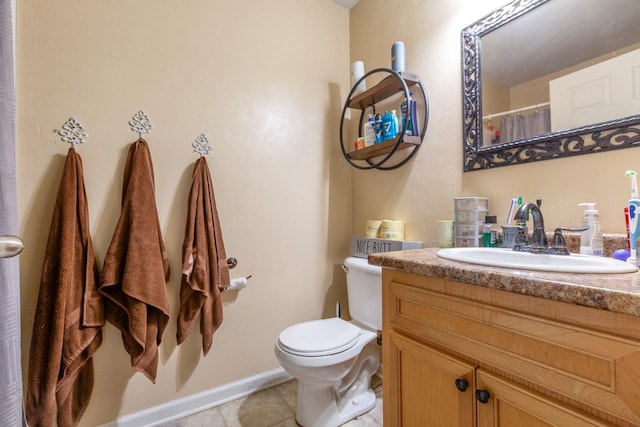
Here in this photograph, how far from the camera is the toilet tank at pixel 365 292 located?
4.74ft

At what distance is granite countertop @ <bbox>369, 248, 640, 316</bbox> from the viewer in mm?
479

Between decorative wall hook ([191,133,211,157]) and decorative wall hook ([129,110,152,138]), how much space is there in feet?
→ 0.69

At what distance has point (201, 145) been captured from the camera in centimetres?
148

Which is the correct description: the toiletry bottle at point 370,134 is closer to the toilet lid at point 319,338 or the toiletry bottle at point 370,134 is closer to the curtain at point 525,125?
the curtain at point 525,125

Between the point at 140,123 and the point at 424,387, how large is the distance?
5.14 ft

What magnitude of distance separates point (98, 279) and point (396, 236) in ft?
4.64

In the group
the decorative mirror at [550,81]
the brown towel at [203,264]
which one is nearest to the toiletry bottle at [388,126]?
the decorative mirror at [550,81]

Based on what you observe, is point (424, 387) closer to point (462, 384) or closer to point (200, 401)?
point (462, 384)

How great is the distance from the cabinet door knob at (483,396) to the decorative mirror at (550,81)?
2.72ft

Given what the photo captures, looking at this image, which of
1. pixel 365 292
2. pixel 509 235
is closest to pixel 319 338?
pixel 365 292

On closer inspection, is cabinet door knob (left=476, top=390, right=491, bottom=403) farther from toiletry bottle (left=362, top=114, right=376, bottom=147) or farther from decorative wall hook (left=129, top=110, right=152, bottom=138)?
decorative wall hook (left=129, top=110, right=152, bottom=138)

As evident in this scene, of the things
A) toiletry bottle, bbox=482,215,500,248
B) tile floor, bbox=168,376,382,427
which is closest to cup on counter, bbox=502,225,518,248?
toiletry bottle, bbox=482,215,500,248

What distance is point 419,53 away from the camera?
1.51 meters

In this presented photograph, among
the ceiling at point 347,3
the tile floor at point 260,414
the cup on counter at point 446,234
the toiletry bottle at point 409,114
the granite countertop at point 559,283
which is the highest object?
the ceiling at point 347,3
